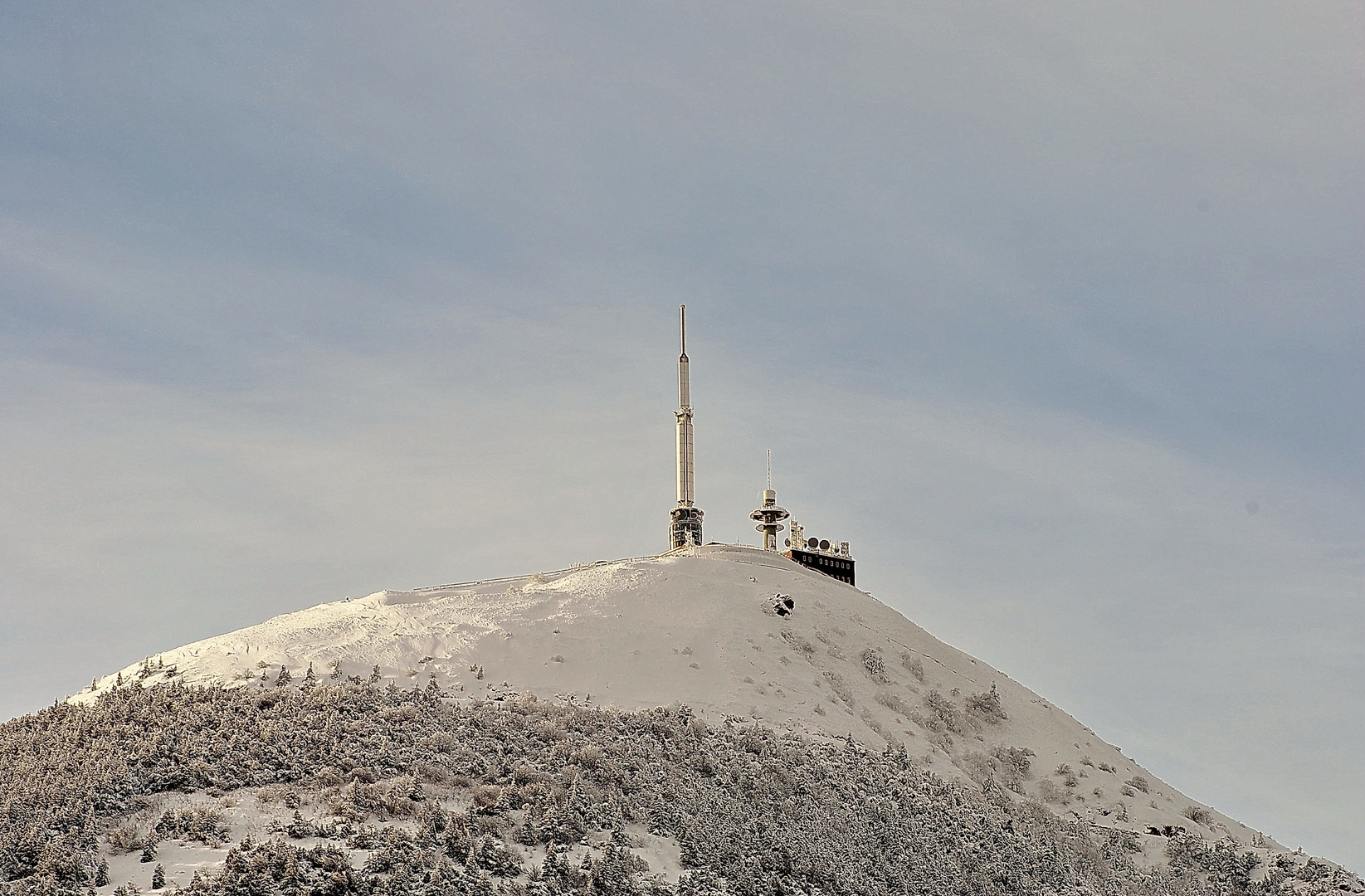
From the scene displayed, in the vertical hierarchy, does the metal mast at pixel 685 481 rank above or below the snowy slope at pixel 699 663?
above

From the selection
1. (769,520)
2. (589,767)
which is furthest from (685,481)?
(589,767)

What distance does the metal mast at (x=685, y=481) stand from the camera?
67375mm

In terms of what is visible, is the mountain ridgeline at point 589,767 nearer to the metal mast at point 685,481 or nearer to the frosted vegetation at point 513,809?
the frosted vegetation at point 513,809

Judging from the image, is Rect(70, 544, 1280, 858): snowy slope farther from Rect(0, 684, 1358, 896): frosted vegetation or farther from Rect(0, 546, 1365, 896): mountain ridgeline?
Rect(0, 684, 1358, 896): frosted vegetation

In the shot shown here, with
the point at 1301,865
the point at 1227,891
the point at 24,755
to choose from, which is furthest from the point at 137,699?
the point at 1301,865

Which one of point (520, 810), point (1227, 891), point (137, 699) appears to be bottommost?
point (1227, 891)

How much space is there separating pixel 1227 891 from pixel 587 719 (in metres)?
16.8

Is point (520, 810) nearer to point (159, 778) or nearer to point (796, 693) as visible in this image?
point (159, 778)

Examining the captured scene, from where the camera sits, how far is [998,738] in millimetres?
44156

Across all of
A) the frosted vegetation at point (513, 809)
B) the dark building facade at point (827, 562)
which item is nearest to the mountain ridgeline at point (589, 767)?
the frosted vegetation at point (513, 809)

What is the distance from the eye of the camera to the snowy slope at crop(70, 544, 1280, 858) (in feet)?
121

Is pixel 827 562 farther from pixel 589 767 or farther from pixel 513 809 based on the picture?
pixel 513 809

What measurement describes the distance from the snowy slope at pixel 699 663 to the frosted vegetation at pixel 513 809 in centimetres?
223

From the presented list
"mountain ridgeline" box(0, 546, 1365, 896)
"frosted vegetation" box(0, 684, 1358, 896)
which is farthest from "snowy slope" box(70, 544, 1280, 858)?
"frosted vegetation" box(0, 684, 1358, 896)
